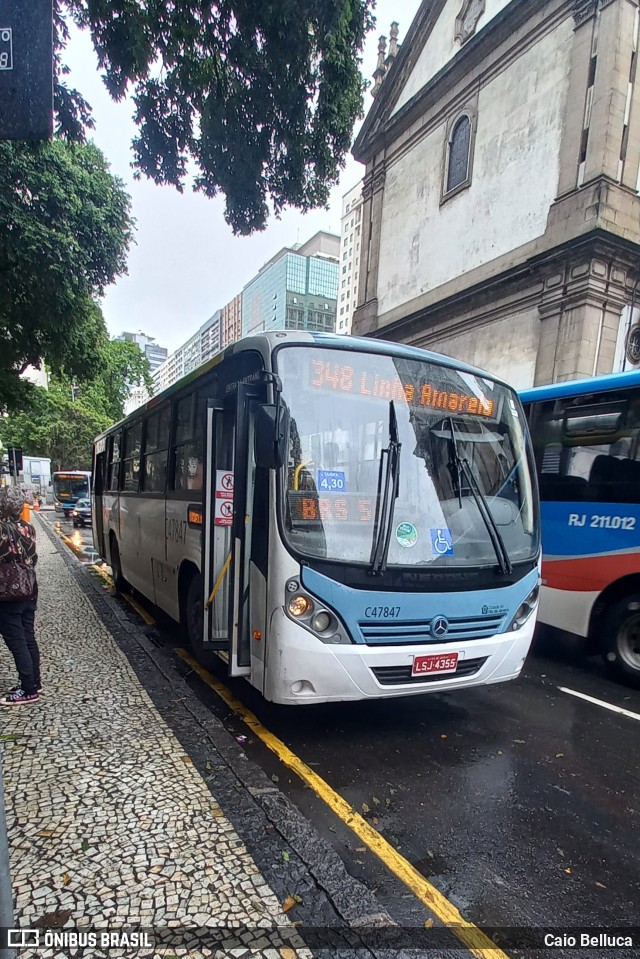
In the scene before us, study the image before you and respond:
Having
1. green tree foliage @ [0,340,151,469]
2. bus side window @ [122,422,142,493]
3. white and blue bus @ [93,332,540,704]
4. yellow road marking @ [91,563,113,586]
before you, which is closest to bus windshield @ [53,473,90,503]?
green tree foliage @ [0,340,151,469]

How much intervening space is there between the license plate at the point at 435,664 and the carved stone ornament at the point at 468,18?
74.6 feet

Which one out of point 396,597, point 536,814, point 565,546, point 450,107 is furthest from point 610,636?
point 450,107

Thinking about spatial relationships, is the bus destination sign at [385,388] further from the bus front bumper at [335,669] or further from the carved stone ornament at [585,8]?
the carved stone ornament at [585,8]

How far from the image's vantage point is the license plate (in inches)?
137

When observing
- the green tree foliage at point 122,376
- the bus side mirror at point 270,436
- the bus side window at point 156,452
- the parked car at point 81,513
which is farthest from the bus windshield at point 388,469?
the green tree foliage at point 122,376

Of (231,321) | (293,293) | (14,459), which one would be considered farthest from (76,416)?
(231,321)

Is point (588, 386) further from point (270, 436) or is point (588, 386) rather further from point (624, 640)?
point (270, 436)

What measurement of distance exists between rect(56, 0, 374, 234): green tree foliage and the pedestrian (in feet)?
15.3

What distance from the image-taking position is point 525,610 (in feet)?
13.2

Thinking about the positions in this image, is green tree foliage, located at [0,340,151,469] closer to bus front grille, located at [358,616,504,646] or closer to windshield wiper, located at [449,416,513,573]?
windshield wiper, located at [449,416,513,573]

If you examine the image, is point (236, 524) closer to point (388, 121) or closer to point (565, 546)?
point (565, 546)

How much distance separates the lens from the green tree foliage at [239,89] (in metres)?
5.12

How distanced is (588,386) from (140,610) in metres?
6.72

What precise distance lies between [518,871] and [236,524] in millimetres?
2622
